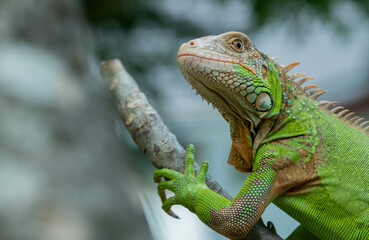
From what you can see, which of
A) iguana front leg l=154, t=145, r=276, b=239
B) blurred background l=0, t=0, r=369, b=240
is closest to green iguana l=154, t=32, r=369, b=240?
iguana front leg l=154, t=145, r=276, b=239

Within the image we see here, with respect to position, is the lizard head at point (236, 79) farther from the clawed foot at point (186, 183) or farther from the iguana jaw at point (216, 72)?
the clawed foot at point (186, 183)

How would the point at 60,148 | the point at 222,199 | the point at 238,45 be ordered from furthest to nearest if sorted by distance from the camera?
the point at 238,45, the point at 222,199, the point at 60,148

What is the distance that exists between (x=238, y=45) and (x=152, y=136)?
0.85 meters

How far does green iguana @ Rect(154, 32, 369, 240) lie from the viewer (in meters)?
2.55

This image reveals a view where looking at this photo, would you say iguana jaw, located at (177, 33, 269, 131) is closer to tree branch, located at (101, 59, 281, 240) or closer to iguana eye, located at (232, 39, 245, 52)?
iguana eye, located at (232, 39, 245, 52)

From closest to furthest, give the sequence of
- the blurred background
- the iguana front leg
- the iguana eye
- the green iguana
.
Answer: the blurred background, the iguana front leg, the green iguana, the iguana eye

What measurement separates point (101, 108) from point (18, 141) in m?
0.54

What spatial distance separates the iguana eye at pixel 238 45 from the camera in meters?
2.71

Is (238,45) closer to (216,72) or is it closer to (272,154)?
(216,72)

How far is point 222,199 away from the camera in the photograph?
100 inches

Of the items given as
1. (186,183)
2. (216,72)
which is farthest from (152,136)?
(216,72)

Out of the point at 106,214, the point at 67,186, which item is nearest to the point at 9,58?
the point at 67,186

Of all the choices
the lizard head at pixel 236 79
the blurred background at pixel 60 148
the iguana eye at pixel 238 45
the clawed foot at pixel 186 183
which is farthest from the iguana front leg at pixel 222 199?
the iguana eye at pixel 238 45

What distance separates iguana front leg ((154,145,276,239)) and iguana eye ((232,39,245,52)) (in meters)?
0.73
